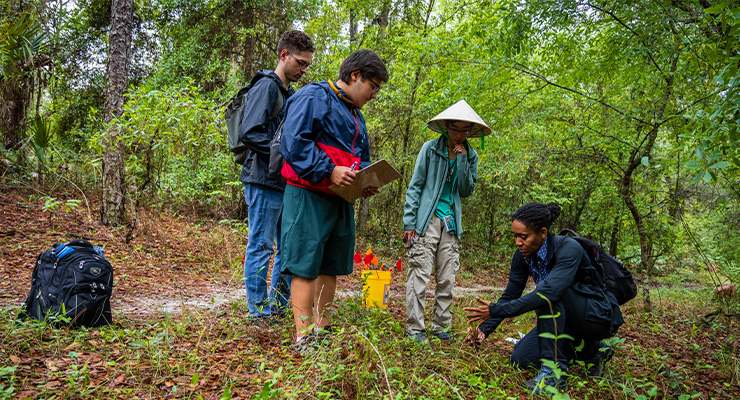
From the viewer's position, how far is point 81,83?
11336 millimetres

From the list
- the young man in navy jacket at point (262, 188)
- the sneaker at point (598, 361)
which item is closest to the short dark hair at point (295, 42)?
the young man in navy jacket at point (262, 188)

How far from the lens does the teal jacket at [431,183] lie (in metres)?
3.62

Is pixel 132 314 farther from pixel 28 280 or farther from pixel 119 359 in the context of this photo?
pixel 28 280

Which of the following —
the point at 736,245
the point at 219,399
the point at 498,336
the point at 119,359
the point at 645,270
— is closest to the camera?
the point at 219,399

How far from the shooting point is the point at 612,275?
3125 mm

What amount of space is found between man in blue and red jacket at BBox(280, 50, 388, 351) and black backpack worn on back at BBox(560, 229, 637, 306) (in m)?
1.73

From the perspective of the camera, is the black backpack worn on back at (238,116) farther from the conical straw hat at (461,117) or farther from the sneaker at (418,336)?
the sneaker at (418,336)

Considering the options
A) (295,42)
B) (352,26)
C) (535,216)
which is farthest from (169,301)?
(352,26)

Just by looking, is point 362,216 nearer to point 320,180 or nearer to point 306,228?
point 306,228

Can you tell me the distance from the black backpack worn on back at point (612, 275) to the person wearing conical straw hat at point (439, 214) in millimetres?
1012

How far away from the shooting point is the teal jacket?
362cm

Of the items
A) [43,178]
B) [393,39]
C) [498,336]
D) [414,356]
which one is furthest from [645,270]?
[43,178]

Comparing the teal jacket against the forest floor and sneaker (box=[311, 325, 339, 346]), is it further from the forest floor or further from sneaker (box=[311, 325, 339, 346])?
sneaker (box=[311, 325, 339, 346])

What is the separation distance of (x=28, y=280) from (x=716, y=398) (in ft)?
19.9
